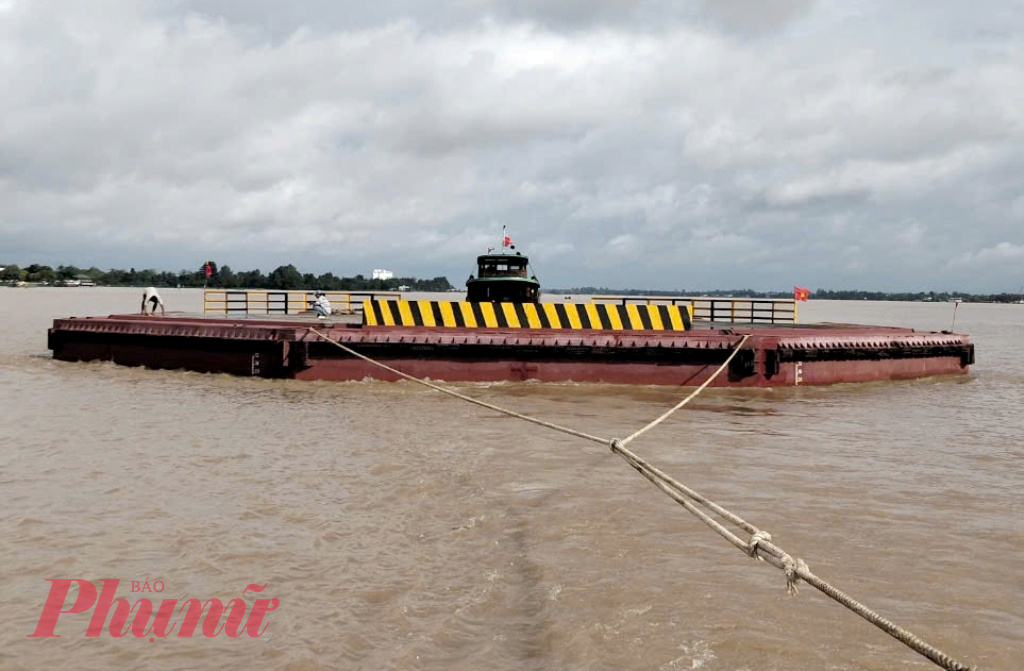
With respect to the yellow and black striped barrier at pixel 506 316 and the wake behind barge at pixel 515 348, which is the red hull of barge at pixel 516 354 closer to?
the wake behind barge at pixel 515 348

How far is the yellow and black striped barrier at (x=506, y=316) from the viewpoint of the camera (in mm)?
17281

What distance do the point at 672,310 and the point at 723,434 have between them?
6.34 metres

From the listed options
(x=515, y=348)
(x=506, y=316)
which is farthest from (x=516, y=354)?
(x=506, y=316)

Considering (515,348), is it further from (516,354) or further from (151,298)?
(151,298)

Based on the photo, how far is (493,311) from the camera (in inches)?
686

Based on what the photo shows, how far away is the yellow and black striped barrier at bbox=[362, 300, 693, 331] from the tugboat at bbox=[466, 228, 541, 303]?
412 cm

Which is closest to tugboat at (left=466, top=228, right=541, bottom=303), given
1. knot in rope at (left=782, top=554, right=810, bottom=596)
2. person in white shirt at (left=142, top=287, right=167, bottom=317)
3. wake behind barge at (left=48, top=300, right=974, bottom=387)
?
wake behind barge at (left=48, top=300, right=974, bottom=387)

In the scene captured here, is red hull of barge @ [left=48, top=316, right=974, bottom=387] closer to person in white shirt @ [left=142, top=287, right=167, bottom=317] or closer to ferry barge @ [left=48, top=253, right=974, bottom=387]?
ferry barge @ [left=48, top=253, right=974, bottom=387]

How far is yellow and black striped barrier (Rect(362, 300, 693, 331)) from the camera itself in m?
17.3

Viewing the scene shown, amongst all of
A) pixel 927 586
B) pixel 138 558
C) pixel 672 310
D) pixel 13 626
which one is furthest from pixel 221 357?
pixel 927 586

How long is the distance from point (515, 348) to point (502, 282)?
5.51 metres

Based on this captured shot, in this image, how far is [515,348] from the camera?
16469 mm

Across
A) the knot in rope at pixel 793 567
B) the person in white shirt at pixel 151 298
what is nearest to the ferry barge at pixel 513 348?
the person in white shirt at pixel 151 298

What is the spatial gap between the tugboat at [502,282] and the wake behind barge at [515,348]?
410cm
